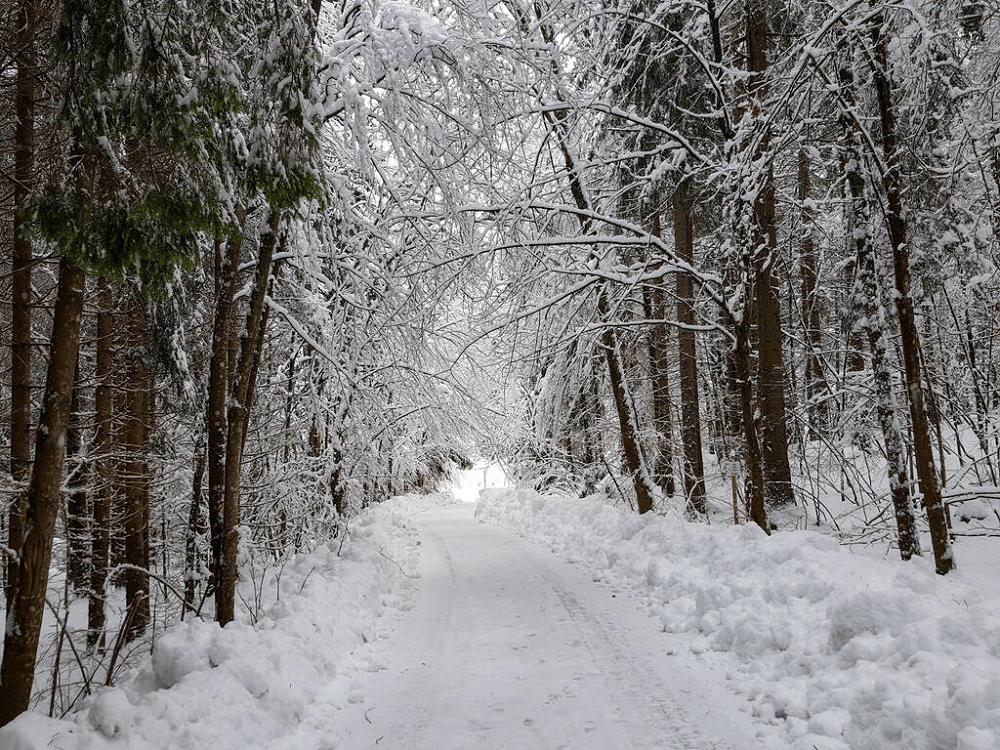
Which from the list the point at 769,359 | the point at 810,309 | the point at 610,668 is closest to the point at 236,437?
the point at 610,668

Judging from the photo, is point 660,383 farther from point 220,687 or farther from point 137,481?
point 220,687

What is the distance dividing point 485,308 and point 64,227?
6585 mm

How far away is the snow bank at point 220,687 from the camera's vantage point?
4113mm

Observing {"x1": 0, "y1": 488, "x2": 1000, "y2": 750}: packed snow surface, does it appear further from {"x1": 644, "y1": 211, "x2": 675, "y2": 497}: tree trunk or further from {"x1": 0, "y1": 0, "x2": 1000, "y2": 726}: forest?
{"x1": 644, "y1": 211, "x2": 675, "y2": 497}: tree trunk

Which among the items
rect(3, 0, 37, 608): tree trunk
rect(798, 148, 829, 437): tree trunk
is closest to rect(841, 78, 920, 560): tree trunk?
rect(798, 148, 829, 437): tree trunk

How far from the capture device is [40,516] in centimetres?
477

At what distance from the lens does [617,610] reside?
792 cm

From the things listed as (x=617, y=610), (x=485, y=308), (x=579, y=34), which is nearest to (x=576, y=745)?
(x=617, y=610)

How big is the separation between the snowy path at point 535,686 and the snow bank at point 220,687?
1.33 feet

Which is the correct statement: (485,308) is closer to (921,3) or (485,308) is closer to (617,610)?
(617,610)

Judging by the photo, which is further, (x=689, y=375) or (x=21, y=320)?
(x=689, y=375)

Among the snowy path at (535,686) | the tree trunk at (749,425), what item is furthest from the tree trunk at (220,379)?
the tree trunk at (749,425)

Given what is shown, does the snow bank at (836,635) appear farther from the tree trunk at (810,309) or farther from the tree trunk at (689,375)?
the tree trunk at (689,375)

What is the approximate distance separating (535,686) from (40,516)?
4086 millimetres
